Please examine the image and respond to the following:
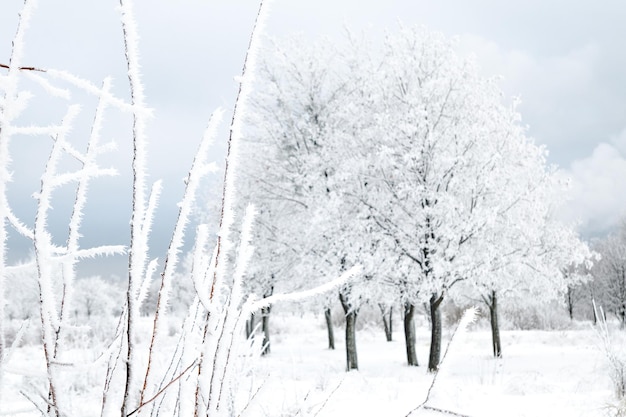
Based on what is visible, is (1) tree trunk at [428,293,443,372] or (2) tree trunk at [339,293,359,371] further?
(2) tree trunk at [339,293,359,371]

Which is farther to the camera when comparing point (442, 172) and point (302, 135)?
point (302, 135)

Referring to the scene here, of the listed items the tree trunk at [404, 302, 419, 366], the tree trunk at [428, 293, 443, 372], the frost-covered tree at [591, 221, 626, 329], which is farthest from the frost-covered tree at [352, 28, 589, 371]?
the frost-covered tree at [591, 221, 626, 329]

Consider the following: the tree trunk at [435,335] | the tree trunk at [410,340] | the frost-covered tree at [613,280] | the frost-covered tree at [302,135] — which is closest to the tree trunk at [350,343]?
the frost-covered tree at [302,135]

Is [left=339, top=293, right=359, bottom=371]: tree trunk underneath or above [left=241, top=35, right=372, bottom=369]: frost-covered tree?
underneath

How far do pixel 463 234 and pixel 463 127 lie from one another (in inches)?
86.1

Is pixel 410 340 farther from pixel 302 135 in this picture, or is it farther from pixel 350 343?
pixel 302 135

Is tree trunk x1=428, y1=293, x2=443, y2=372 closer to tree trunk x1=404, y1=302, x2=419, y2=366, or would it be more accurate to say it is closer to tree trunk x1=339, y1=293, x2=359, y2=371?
tree trunk x1=404, y1=302, x2=419, y2=366

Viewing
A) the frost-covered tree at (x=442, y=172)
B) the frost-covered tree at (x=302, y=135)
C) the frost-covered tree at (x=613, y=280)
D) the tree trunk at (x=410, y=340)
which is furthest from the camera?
the frost-covered tree at (x=613, y=280)

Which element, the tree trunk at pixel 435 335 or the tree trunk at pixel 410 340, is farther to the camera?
the tree trunk at pixel 410 340

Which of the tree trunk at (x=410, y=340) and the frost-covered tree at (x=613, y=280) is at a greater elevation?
the frost-covered tree at (x=613, y=280)

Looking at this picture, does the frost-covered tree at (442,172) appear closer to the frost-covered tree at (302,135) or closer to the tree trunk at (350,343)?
the frost-covered tree at (302,135)

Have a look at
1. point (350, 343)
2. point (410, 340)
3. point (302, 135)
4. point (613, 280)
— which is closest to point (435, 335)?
point (410, 340)

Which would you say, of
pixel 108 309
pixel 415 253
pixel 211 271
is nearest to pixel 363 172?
pixel 415 253

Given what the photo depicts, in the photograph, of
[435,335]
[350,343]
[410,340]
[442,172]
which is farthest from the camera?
[410,340]
